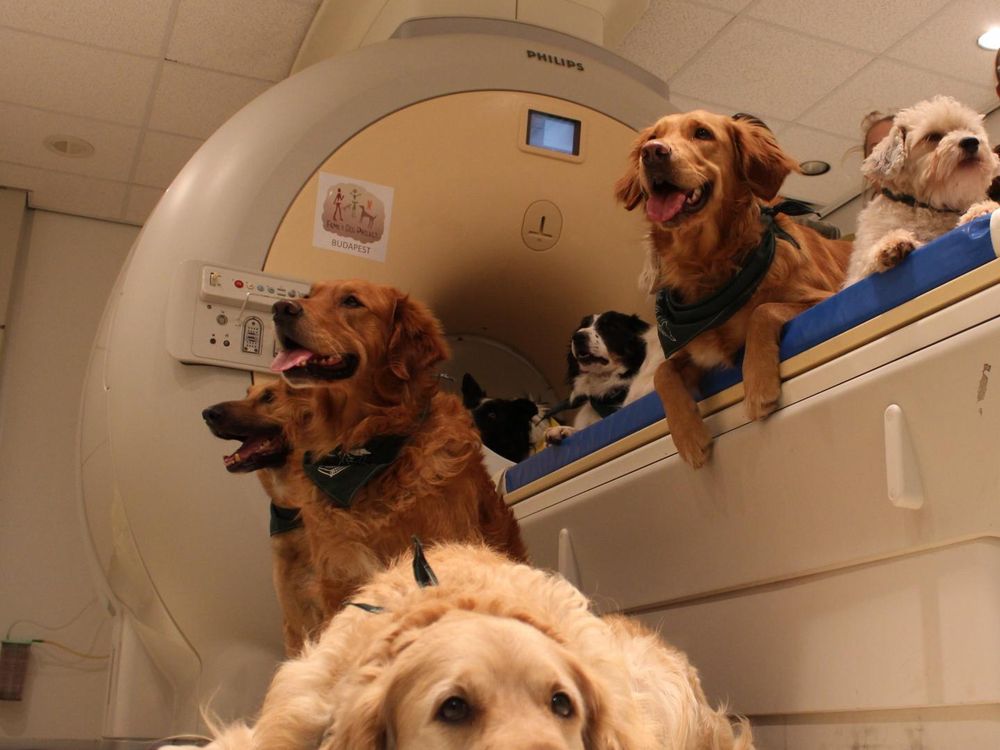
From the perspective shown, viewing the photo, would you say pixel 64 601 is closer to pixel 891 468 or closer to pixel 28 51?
pixel 28 51

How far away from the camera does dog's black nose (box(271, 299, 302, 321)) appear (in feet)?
6.73

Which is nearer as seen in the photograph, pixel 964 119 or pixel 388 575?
pixel 388 575

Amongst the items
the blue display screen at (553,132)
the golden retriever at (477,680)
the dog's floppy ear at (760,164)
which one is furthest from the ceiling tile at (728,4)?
the golden retriever at (477,680)

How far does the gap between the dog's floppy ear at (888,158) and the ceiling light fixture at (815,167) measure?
3.17 meters

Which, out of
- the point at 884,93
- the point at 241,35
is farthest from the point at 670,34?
the point at 241,35

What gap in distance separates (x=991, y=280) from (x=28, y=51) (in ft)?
12.9

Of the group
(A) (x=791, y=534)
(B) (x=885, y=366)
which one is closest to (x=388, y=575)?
(A) (x=791, y=534)

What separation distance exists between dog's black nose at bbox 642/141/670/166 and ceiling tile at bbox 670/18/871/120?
232 cm

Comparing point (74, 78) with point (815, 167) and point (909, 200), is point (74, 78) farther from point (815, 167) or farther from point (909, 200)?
point (909, 200)

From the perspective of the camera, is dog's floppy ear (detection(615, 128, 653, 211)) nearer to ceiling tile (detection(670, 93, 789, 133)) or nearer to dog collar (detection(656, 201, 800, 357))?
dog collar (detection(656, 201, 800, 357))

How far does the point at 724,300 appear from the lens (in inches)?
73.7

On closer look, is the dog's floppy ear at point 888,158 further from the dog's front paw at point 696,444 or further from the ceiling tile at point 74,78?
the ceiling tile at point 74,78

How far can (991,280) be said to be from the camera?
133cm

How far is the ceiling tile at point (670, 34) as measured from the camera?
3.86 metres
